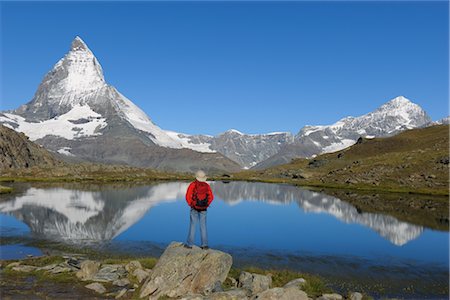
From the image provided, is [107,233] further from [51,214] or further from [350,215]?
[350,215]

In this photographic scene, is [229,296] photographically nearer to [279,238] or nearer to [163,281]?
[163,281]

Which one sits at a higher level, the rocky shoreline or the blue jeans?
the blue jeans

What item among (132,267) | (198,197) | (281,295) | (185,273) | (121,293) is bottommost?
(121,293)

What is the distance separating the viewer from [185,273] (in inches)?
907

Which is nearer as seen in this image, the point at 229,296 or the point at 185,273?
the point at 229,296

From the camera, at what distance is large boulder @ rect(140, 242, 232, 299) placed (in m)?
22.4

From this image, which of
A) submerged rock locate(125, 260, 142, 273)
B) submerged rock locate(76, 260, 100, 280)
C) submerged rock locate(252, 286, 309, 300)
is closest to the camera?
submerged rock locate(252, 286, 309, 300)

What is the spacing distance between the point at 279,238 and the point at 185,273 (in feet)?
108

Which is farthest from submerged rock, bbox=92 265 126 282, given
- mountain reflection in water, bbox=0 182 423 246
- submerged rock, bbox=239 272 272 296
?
mountain reflection in water, bbox=0 182 423 246

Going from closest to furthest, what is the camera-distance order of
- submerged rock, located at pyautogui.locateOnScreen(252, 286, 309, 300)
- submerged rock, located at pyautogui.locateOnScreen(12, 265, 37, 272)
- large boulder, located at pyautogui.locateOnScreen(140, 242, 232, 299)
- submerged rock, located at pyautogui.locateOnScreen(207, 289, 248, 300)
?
1. submerged rock, located at pyautogui.locateOnScreen(252, 286, 309, 300)
2. submerged rock, located at pyautogui.locateOnScreen(207, 289, 248, 300)
3. large boulder, located at pyautogui.locateOnScreen(140, 242, 232, 299)
4. submerged rock, located at pyautogui.locateOnScreen(12, 265, 37, 272)

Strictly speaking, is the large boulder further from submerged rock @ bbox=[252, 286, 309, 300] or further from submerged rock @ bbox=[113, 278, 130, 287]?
submerged rock @ bbox=[252, 286, 309, 300]

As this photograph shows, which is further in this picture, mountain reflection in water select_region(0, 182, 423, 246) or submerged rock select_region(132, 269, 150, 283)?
mountain reflection in water select_region(0, 182, 423, 246)

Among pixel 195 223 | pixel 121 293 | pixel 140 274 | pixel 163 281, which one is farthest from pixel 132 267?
pixel 163 281

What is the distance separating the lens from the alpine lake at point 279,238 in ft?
120
